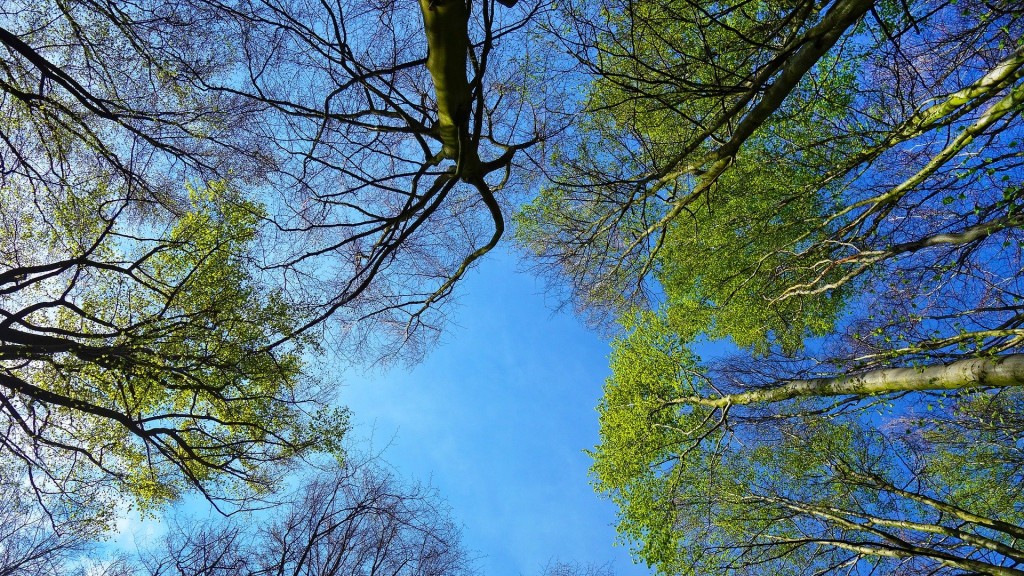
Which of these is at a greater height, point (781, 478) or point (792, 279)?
point (792, 279)

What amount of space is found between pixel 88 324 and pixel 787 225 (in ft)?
35.4

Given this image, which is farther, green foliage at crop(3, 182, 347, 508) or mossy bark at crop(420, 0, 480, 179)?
green foliage at crop(3, 182, 347, 508)

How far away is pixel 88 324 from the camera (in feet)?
20.3

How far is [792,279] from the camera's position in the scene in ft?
26.6

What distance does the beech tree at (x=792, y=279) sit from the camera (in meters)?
4.54

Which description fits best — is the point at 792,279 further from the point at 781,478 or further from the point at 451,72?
the point at 451,72

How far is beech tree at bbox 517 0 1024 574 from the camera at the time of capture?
4.54 meters

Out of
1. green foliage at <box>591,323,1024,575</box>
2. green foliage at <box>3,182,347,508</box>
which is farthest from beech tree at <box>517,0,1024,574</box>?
green foliage at <box>3,182,347,508</box>

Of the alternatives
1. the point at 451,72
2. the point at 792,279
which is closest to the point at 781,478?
the point at 792,279

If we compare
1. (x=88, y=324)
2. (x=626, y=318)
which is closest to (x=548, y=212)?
(x=626, y=318)

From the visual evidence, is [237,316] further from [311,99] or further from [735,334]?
[735,334]

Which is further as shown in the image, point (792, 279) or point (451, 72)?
point (792, 279)

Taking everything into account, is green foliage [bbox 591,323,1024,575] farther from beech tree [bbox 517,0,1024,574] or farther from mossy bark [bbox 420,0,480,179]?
mossy bark [bbox 420,0,480,179]

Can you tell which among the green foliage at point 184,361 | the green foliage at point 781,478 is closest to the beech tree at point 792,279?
the green foliage at point 781,478
